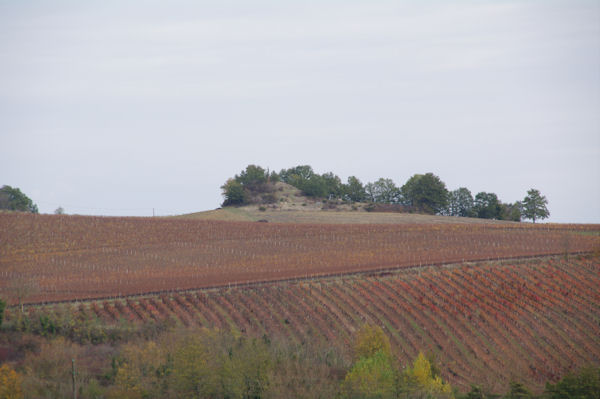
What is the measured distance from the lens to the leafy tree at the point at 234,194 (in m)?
128

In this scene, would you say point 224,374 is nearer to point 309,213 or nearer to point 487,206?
point 309,213

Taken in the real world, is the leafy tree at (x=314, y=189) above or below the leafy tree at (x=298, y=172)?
below

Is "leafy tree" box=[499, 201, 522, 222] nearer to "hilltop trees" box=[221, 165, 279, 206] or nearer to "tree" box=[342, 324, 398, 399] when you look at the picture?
"hilltop trees" box=[221, 165, 279, 206]

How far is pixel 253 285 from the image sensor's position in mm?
56938

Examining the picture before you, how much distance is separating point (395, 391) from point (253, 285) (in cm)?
2259

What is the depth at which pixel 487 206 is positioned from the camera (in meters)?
142

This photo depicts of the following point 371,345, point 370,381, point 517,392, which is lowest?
point 517,392

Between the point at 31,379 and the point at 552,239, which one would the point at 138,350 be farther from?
the point at 552,239

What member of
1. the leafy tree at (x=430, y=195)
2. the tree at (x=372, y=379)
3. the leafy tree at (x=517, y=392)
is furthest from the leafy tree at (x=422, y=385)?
the leafy tree at (x=430, y=195)

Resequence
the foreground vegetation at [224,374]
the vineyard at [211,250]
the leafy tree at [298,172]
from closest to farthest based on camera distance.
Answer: the foreground vegetation at [224,374] < the vineyard at [211,250] < the leafy tree at [298,172]

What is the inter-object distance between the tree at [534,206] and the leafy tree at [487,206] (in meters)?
5.05

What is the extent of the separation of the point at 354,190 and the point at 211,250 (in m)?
90.9

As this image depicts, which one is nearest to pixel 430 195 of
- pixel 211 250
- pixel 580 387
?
pixel 211 250

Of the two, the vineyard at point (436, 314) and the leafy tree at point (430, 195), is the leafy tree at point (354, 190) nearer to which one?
the leafy tree at point (430, 195)
